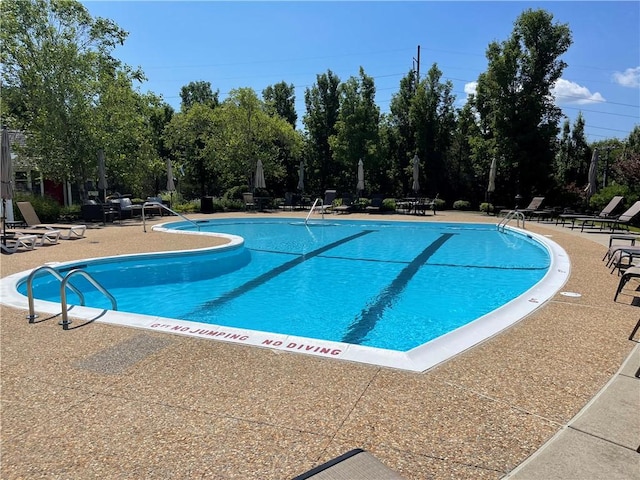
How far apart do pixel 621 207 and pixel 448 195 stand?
11370 mm

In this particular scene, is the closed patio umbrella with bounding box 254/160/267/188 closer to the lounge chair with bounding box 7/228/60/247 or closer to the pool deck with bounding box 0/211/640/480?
the lounge chair with bounding box 7/228/60/247

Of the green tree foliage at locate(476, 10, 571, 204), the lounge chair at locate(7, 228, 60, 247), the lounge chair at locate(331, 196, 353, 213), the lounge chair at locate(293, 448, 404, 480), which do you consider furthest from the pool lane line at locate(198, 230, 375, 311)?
the green tree foliage at locate(476, 10, 571, 204)

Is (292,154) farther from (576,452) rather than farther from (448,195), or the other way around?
(576,452)

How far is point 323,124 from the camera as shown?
2920 cm

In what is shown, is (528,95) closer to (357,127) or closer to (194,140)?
(357,127)

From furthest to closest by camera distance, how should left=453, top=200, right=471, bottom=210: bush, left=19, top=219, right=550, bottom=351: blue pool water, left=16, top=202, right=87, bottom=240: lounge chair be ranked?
left=453, top=200, right=471, bottom=210: bush
left=16, top=202, right=87, bottom=240: lounge chair
left=19, top=219, right=550, bottom=351: blue pool water

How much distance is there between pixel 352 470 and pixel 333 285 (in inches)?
269

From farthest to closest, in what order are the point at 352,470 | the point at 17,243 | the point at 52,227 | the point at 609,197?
1. the point at 609,197
2. the point at 52,227
3. the point at 17,243
4. the point at 352,470

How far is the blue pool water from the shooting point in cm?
652

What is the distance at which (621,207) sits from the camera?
16.6m

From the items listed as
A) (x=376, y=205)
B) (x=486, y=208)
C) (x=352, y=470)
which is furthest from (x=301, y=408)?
(x=486, y=208)

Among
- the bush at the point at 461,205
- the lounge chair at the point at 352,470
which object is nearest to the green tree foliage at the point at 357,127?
the bush at the point at 461,205

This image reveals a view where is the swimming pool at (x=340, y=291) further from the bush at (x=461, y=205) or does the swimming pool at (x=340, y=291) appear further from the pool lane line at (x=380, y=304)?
the bush at (x=461, y=205)

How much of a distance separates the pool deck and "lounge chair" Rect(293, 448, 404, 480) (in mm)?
576
